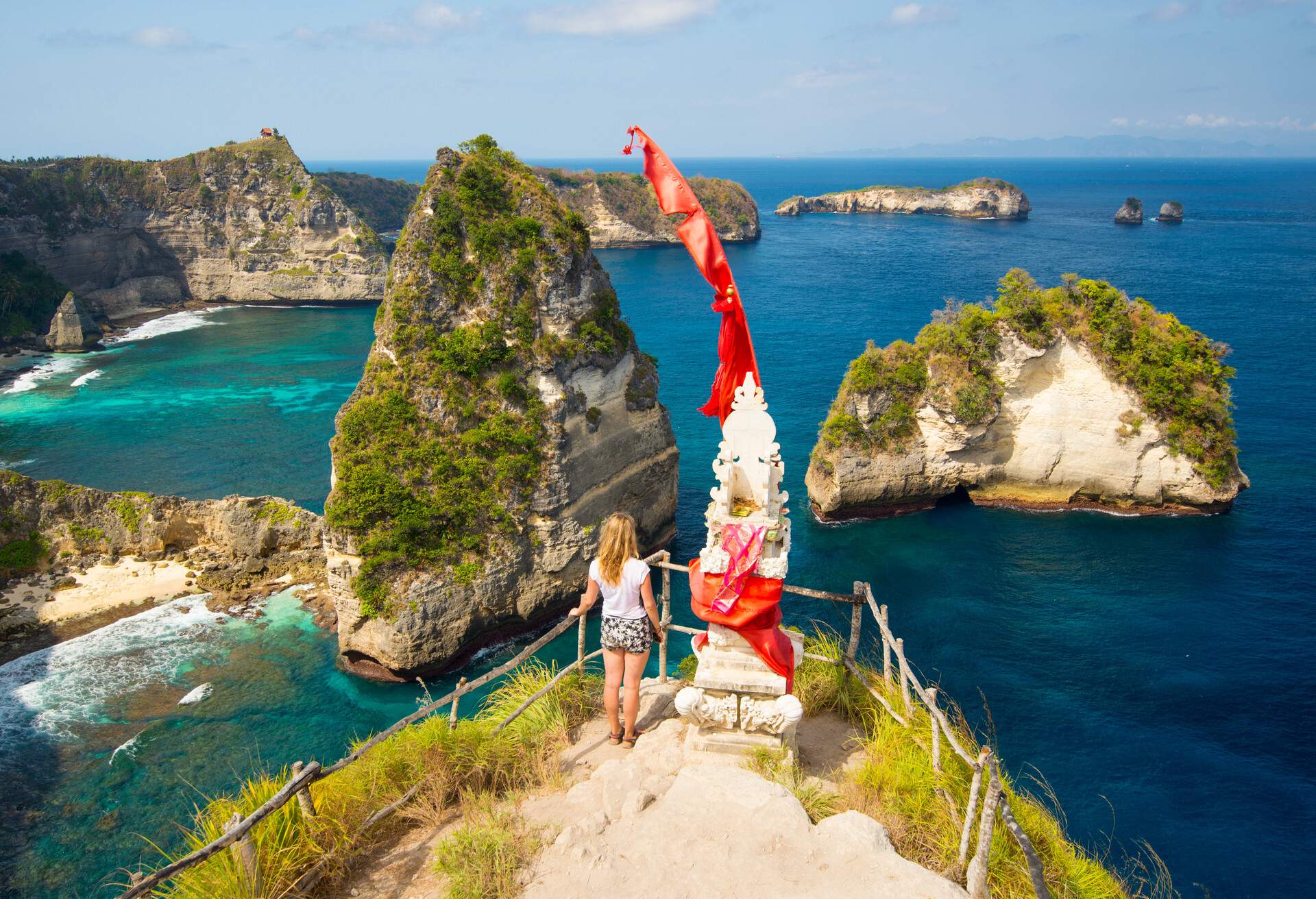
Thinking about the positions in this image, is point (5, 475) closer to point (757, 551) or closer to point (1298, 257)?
point (757, 551)

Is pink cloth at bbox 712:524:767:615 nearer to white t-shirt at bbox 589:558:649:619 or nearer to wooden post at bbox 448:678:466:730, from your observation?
white t-shirt at bbox 589:558:649:619

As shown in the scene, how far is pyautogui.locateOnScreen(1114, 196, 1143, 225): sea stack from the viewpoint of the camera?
4675 inches

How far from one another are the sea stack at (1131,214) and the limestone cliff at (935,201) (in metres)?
15.9

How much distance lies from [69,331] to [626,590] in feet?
241

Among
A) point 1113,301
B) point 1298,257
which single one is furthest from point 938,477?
point 1298,257

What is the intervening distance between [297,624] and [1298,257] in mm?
102866

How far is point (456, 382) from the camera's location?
2583 cm

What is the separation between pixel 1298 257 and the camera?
83.9 metres

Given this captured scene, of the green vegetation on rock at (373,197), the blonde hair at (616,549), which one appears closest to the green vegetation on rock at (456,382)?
the blonde hair at (616,549)

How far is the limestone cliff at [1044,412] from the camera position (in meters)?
32.8

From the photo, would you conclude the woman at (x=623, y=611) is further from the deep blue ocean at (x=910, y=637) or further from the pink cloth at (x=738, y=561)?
the deep blue ocean at (x=910, y=637)

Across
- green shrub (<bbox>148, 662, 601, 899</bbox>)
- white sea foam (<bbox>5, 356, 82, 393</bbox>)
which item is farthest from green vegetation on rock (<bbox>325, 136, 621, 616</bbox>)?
white sea foam (<bbox>5, 356, 82, 393</bbox>)

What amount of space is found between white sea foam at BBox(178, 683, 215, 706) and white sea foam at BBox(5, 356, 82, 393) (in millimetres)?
43457

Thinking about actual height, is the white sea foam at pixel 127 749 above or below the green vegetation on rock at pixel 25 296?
below
